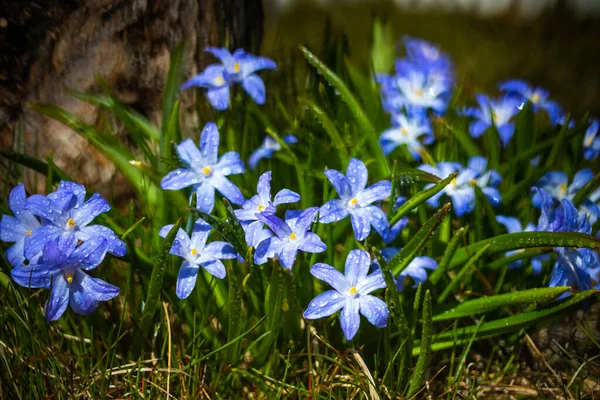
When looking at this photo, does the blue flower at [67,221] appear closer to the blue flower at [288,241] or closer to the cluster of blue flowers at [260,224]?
the cluster of blue flowers at [260,224]

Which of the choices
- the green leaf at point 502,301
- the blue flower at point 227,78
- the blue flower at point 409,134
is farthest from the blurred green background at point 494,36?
the green leaf at point 502,301

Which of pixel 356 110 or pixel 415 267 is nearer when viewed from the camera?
pixel 415 267

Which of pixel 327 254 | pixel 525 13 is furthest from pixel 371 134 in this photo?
pixel 525 13

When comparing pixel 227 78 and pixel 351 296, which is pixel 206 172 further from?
pixel 351 296

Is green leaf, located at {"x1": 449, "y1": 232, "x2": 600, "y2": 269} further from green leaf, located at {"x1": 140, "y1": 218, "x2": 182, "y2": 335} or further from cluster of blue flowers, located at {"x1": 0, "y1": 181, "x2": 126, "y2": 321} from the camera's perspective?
cluster of blue flowers, located at {"x1": 0, "y1": 181, "x2": 126, "y2": 321}

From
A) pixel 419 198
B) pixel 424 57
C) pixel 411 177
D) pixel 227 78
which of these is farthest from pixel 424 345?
pixel 424 57

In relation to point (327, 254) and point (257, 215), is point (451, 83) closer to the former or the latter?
point (327, 254)
